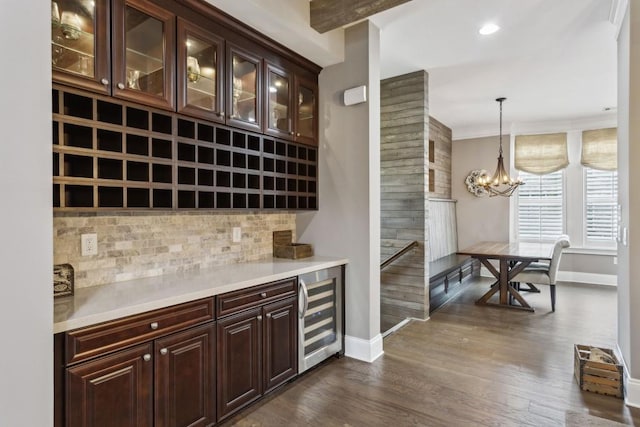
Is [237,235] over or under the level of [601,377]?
over

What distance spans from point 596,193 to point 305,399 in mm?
6258

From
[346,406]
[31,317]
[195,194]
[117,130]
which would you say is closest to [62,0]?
[117,130]

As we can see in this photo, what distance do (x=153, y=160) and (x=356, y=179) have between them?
163 cm

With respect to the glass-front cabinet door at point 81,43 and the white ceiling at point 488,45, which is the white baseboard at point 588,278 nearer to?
the white ceiling at point 488,45

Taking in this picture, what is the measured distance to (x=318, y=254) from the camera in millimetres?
3336

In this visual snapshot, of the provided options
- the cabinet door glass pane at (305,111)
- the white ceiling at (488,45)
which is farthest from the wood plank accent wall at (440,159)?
the cabinet door glass pane at (305,111)

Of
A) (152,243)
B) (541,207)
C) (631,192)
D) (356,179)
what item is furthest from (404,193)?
(541,207)

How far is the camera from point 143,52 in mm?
2029

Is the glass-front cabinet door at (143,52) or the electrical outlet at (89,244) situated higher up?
the glass-front cabinet door at (143,52)

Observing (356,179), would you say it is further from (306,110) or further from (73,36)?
(73,36)

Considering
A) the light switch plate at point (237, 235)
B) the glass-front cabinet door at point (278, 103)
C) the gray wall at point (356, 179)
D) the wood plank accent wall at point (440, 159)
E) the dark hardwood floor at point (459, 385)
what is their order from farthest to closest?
1. the wood plank accent wall at point (440, 159)
2. the gray wall at point (356, 179)
3. the light switch plate at point (237, 235)
4. the glass-front cabinet door at point (278, 103)
5. the dark hardwood floor at point (459, 385)

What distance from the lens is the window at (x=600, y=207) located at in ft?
19.7

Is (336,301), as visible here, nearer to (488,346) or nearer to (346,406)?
(346,406)

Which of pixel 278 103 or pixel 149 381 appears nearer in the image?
pixel 149 381
